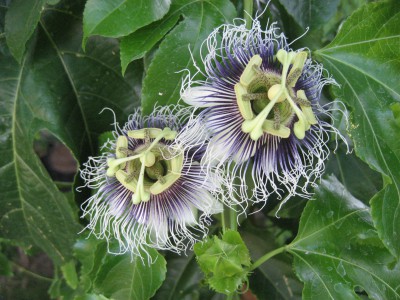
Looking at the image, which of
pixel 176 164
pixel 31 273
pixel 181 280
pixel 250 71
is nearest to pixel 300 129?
pixel 250 71

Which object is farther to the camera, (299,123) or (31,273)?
(31,273)

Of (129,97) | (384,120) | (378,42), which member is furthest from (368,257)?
(129,97)

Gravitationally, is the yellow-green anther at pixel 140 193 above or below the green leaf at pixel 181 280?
above

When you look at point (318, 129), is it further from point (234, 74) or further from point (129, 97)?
point (129, 97)

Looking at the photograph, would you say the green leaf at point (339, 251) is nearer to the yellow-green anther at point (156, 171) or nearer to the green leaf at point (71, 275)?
the yellow-green anther at point (156, 171)

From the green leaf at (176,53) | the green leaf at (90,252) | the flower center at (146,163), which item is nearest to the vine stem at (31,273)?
the green leaf at (90,252)

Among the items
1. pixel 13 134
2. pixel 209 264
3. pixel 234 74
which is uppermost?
pixel 234 74

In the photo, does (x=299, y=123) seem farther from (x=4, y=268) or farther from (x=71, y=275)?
(x=4, y=268)
